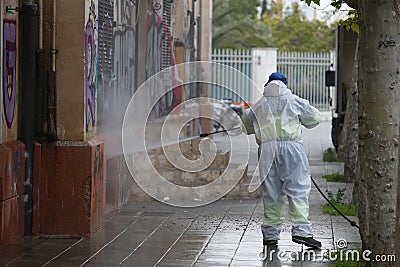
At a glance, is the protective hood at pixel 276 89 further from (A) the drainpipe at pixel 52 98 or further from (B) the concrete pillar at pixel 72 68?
(A) the drainpipe at pixel 52 98

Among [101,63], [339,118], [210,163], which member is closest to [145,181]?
[210,163]

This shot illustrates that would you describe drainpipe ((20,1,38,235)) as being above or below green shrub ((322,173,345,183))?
above

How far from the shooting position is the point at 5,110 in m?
9.92

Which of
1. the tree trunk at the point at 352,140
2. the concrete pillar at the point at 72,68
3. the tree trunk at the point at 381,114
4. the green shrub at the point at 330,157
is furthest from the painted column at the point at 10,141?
the green shrub at the point at 330,157

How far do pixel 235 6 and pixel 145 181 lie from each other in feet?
130

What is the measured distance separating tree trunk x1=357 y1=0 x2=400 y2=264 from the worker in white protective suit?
195cm

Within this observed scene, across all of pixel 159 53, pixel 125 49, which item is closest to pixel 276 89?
pixel 125 49

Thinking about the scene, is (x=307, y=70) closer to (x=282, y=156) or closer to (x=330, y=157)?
(x=330, y=157)

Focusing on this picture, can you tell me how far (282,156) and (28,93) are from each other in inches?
112

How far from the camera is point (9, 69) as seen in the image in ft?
33.0

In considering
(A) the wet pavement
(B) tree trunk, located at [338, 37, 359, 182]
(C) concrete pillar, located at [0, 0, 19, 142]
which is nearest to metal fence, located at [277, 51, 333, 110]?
(B) tree trunk, located at [338, 37, 359, 182]

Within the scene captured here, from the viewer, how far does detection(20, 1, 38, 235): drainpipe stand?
33.7 feet

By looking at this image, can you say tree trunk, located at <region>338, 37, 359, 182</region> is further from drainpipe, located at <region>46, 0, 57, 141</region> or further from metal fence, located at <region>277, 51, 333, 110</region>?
metal fence, located at <region>277, 51, 333, 110</region>

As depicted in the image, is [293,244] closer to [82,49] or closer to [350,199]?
[82,49]
